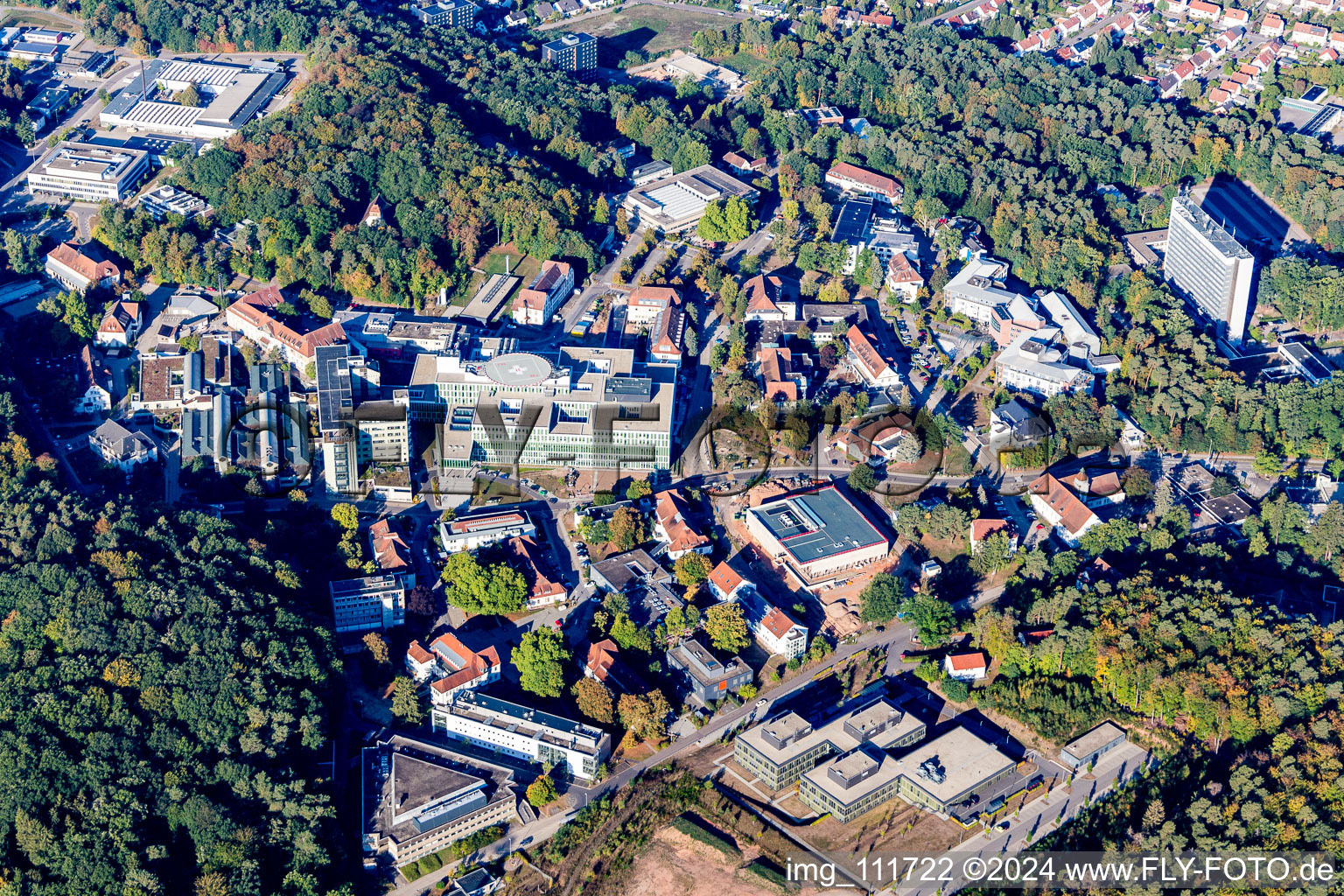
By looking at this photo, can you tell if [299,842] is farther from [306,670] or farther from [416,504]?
[416,504]

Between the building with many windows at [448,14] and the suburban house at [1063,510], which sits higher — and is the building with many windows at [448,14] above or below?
above

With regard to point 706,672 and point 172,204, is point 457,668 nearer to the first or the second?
point 706,672

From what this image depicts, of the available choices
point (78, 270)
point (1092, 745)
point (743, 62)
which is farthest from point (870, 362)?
point (78, 270)

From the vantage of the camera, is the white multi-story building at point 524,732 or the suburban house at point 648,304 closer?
the white multi-story building at point 524,732

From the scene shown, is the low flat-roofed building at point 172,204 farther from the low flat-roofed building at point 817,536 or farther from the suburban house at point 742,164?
the low flat-roofed building at point 817,536

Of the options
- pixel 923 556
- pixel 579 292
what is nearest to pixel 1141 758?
pixel 923 556

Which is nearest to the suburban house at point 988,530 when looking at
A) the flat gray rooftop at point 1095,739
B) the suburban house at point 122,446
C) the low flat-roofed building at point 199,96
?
the flat gray rooftop at point 1095,739

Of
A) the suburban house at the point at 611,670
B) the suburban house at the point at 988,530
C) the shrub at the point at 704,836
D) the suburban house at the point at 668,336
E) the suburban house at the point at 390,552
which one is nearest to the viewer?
the shrub at the point at 704,836
